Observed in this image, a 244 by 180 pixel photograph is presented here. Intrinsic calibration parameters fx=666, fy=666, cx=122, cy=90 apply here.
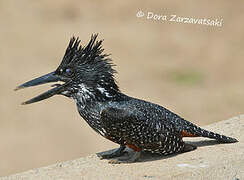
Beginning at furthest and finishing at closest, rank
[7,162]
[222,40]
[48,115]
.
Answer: [222,40]
[48,115]
[7,162]

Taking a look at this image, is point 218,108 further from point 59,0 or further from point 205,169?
point 205,169

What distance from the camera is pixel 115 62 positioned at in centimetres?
1942

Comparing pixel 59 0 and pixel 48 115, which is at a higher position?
pixel 59 0

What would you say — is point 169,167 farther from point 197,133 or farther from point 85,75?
point 85,75

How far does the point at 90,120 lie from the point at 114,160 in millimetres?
537

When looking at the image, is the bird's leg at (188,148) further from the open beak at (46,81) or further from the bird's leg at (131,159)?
the open beak at (46,81)

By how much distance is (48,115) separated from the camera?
17.1 metres

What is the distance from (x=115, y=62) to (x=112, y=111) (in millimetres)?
12197

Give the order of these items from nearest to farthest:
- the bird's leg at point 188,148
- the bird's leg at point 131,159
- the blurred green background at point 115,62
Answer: the bird's leg at point 131,159 → the bird's leg at point 188,148 → the blurred green background at point 115,62

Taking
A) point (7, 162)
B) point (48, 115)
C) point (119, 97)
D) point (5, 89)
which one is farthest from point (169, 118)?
point (5, 89)

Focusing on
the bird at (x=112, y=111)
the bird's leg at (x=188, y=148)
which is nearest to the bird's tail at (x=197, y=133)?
the bird at (x=112, y=111)

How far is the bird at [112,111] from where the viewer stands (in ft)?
23.9

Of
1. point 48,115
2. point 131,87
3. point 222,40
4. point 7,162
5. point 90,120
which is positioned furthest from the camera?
point 222,40

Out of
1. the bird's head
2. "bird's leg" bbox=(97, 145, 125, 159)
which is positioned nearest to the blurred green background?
"bird's leg" bbox=(97, 145, 125, 159)
